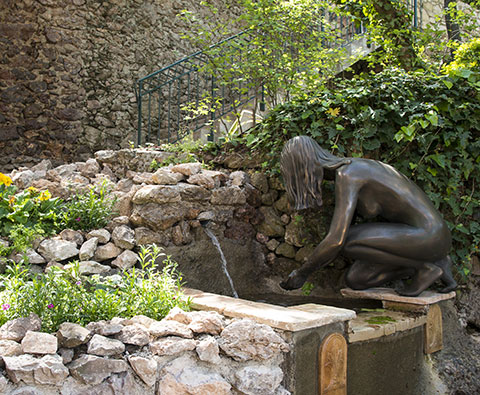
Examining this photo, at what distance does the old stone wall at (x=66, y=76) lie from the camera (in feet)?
23.1

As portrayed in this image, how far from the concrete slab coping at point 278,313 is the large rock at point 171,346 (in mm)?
365

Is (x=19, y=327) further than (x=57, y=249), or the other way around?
(x=57, y=249)

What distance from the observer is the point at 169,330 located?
1875 mm

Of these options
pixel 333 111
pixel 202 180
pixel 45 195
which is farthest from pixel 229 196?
pixel 45 195

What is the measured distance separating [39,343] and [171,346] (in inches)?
19.5

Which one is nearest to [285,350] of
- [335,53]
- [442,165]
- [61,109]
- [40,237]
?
[40,237]

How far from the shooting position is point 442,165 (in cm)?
327

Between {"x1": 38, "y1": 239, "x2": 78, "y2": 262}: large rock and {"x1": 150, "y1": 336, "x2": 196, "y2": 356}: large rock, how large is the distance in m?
1.27

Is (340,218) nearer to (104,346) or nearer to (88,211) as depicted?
(104,346)

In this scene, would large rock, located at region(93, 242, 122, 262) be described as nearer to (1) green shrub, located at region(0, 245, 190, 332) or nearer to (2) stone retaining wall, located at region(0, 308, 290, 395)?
(1) green shrub, located at region(0, 245, 190, 332)

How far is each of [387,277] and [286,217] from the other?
1071 millimetres

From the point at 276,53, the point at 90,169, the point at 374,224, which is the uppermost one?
the point at 276,53

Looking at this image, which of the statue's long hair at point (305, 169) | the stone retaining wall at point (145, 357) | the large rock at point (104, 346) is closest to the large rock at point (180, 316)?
the stone retaining wall at point (145, 357)

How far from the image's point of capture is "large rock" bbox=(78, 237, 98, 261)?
2838mm
